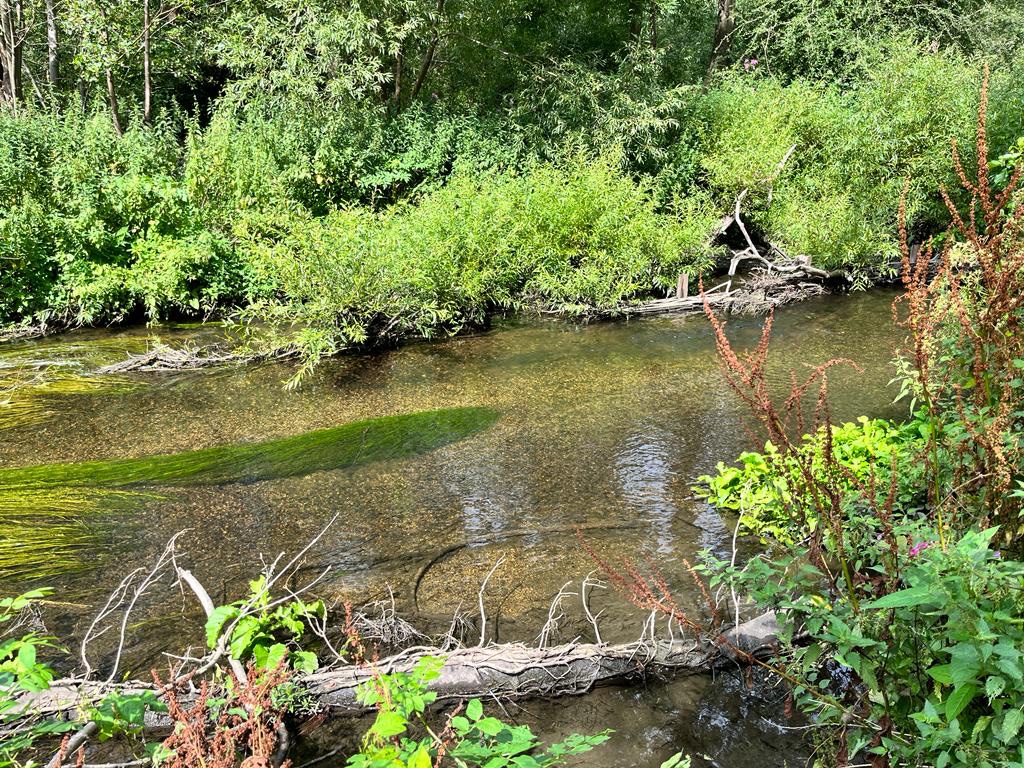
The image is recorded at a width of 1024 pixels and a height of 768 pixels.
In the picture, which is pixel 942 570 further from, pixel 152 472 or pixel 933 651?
pixel 152 472

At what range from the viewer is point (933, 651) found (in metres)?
2.35

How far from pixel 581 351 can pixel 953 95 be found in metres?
8.11

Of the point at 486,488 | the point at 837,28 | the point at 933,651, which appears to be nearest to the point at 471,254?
the point at 486,488

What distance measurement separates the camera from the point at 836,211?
1214cm

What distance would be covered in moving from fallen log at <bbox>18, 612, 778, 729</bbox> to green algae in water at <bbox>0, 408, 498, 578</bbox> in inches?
88.5

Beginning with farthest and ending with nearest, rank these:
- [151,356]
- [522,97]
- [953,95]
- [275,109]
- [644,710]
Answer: [522,97], [275,109], [953,95], [151,356], [644,710]

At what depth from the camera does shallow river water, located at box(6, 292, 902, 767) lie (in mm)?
3818

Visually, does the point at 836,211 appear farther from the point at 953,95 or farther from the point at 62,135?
the point at 62,135

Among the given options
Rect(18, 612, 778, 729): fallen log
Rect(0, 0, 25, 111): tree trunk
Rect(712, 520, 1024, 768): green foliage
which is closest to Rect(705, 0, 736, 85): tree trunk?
Rect(0, 0, 25, 111): tree trunk

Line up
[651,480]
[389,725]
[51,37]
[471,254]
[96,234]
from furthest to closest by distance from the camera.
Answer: [51,37], [471,254], [96,234], [651,480], [389,725]

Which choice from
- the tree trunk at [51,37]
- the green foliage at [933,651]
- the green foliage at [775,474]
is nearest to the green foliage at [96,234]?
the tree trunk at [51,37]

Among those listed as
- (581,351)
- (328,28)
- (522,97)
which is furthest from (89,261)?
(522,97)

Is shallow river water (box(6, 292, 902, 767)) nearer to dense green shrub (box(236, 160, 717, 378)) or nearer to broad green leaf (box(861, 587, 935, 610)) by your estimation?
dense green shrub (box(236, 160, 717, 378))

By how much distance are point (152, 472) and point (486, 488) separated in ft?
8.92
